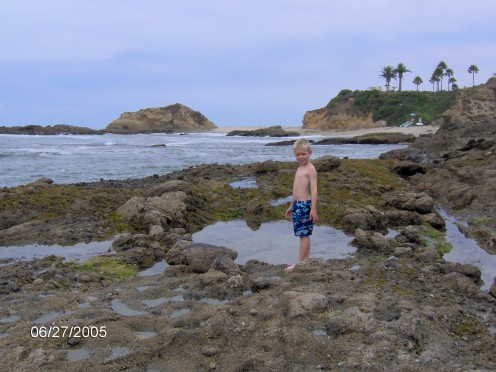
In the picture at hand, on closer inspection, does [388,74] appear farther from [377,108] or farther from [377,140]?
[377,140]

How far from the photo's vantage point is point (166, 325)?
4258 mm

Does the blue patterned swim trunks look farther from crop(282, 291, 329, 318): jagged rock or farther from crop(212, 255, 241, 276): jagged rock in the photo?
crop(282, 291, 329, 318): jagged rock

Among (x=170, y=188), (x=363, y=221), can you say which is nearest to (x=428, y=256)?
(x=363, y=221)

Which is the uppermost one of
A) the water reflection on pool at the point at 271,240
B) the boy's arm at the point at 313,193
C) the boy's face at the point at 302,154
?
the boy's face at the point at 302,154

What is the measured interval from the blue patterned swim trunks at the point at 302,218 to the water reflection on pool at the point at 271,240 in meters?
0.58

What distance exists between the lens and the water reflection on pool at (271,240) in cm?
695

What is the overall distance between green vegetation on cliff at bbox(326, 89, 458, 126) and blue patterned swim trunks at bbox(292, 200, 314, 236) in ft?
222

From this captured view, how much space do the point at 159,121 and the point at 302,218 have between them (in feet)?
298

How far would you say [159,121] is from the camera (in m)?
94.6

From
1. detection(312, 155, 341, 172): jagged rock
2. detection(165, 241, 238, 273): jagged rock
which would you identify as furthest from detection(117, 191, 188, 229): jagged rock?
detection(312, 155, 341, 172): jagged rock

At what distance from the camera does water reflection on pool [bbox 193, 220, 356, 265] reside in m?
6.95

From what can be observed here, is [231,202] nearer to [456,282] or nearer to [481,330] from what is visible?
[456,282]

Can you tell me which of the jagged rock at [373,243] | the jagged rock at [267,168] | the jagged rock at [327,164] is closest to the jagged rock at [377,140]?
the jagged rock at [327,164]
